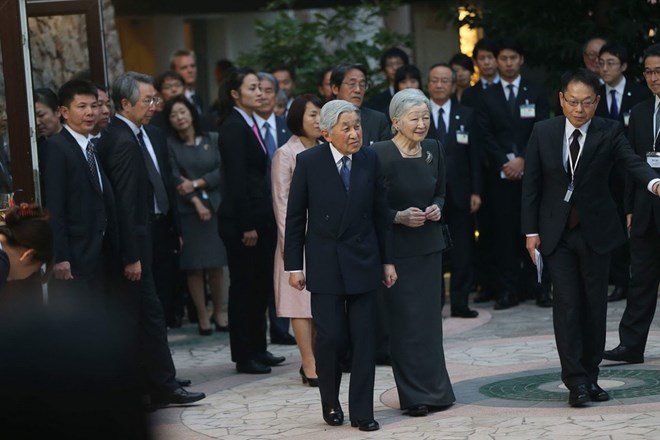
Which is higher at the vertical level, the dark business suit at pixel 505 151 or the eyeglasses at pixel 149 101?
the eyeglasses at pixel 149 101

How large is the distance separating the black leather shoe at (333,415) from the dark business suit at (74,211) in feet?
5.16

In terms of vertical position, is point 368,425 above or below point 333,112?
below

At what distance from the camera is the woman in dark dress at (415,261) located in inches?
331

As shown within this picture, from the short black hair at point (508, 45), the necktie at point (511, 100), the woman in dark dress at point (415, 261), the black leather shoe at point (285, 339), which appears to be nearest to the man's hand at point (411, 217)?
the woman in dark dress at point (415, 261)

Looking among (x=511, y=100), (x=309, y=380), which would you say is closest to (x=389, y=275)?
(x=309, y=380)

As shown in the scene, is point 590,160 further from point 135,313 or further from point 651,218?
point 135,313

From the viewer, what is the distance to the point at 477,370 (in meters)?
9.62

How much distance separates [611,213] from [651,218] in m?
1.26

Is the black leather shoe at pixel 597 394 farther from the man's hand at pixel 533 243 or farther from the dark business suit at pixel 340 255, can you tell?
the dark business suit at pixel 340 255

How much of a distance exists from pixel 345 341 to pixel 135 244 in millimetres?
1561

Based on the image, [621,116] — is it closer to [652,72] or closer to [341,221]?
[652,72]

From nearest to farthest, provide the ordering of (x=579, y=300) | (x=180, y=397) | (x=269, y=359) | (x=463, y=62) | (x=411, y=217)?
(x=579, y=300)
(x=411, y=217)
(x=180, y=397)
(x=269, y=359)
(x=463, y=62)

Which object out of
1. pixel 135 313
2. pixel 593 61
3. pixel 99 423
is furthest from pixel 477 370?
pixel 99 423

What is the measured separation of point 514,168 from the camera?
1255cm
